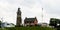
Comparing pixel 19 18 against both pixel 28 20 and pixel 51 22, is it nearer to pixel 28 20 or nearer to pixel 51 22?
pixel 51 22

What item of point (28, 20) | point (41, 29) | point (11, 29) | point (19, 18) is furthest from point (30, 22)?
point (11, 29)

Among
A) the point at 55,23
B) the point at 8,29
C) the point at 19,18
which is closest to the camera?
the point at 8,29

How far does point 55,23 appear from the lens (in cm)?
10906

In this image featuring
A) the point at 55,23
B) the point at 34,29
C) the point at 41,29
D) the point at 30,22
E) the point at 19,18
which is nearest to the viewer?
the point at 34,29

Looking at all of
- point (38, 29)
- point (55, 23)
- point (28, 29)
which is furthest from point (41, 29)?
point (55, 23)

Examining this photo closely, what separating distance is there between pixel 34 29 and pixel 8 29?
6.89 m

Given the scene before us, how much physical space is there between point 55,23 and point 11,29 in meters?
81.0

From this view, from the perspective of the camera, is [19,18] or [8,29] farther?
[19,18]

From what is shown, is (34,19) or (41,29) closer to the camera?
(41,29)

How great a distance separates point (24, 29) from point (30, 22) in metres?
89.7

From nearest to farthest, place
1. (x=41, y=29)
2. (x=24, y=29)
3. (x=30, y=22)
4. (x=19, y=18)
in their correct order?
(x=24, y=29) < (x=41, y=29) < (x=19, y=18) < (x=30, y=22)

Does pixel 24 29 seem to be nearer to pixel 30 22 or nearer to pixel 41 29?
pixel 41 29

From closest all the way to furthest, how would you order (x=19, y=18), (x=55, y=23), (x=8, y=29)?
1. (x=8, y=29)
2. (x=19, y=18)
3. (x=55, y=23)

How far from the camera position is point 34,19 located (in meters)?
125
